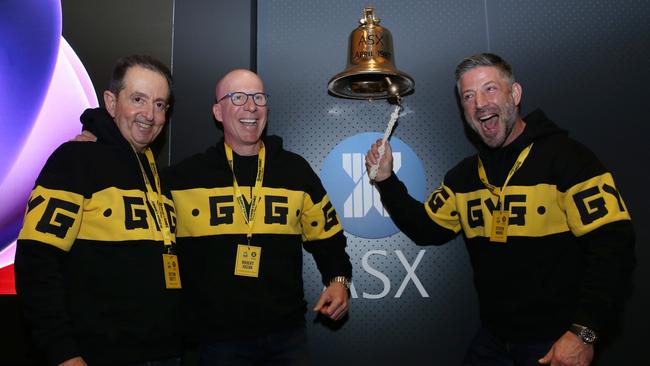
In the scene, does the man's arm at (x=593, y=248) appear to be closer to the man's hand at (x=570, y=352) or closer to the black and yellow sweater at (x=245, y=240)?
the man's hand at (x=570, y=352)

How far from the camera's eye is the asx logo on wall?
2506mm

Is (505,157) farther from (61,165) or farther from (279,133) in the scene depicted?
(61,165)

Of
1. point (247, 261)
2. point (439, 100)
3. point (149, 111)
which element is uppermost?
point (439, 100)

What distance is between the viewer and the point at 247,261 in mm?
1874

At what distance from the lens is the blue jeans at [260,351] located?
179 cm

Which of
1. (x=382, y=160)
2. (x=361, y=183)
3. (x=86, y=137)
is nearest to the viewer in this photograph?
(x=86, y=137)

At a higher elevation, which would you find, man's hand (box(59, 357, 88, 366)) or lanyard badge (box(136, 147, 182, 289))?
lanyard badge (box(136, 147, 182, 289))

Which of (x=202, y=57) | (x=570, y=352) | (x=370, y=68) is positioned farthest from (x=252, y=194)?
(x=570, y=352)

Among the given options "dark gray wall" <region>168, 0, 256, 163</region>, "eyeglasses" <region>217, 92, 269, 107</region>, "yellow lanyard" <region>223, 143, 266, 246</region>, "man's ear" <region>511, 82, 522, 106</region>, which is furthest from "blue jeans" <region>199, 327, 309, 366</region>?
"man's ear" <region>511, 82, 522, 106</region>

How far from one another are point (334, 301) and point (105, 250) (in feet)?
3.14

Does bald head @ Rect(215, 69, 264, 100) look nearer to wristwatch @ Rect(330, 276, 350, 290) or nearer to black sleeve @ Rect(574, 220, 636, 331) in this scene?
wristwatch @ Rect(330, 276, 350, 290)

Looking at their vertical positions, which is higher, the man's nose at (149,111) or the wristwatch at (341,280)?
the man's nose at (149,111)

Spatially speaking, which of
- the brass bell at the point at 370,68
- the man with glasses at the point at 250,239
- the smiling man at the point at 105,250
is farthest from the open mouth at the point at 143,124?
the brass bell at the point at 370,68

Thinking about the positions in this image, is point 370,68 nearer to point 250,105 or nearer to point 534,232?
point 250,105
